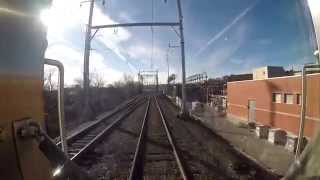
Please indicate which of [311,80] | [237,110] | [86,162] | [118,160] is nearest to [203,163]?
[118,160]

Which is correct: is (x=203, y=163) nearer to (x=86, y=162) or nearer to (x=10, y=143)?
(x=86, y=162)

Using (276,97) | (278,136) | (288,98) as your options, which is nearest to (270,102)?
(276,97)

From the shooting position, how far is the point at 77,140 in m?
16.8

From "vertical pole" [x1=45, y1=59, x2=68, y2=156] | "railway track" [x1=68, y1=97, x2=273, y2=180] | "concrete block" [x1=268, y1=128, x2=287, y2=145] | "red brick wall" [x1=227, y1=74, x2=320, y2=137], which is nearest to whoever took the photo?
"vertical pole" [x1=45, y1=59, x2=68, y2=156]

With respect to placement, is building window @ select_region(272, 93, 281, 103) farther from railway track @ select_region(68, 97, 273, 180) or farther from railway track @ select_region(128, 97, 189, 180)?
railway track @ select_region(128, 97, 189, 180)

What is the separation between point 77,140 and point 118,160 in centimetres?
482

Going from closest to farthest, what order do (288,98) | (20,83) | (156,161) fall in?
(20,83)
(156,161)
(288,98)

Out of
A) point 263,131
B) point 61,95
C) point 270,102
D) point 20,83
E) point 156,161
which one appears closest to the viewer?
point 20,83

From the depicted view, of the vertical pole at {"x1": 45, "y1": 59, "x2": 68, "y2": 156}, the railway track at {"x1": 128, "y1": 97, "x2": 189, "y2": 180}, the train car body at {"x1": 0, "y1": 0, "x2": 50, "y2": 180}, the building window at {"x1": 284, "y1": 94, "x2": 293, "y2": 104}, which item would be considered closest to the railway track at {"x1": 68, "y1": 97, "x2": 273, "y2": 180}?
the railway track at {"x1": 128, "y1": 97, "x2": 189, "y2": 180}

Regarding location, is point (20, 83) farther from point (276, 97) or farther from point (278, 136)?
point (276, 97)

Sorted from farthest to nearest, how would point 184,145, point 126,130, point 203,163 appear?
point 126,130, point 184,145, point 203,163

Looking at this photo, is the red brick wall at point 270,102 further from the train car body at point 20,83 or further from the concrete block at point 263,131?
the train car body at point 20,83

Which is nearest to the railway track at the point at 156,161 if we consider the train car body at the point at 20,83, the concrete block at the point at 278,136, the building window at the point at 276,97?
the concrete block at the point at 278,136

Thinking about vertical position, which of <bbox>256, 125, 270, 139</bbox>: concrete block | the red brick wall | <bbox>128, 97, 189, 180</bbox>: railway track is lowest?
<bbox>128, 97, 189, 180</bbox>: railway track
